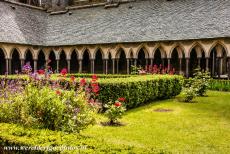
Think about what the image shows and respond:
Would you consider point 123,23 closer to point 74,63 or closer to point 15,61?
point 74,63

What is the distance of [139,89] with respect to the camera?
1444cm

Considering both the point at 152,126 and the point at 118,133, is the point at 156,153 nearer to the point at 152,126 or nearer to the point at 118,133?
the point at 118,133

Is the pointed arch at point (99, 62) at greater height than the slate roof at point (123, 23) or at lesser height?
lesser

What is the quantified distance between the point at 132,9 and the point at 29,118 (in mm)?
25752

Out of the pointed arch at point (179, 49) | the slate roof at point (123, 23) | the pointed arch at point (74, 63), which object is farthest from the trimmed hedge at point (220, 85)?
the pointed arch at point (74, 63)

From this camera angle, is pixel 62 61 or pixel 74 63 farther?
pixel 62 61

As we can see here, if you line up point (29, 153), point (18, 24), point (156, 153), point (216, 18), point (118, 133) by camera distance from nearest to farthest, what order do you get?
point (156, 153)
point (29, 153)
point (118, 133)
point (216, 18)
point (18, 24)

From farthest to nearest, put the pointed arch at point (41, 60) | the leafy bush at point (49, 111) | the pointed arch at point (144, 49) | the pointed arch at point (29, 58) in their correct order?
the pointed arch at point (41, 60), the pointed arch at point (29, 58), the pointed arch at point (144, 49), the leafy bush at point (49, 111)

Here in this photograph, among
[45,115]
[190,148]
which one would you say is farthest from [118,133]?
[45,115]

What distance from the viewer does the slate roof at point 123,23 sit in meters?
26.4

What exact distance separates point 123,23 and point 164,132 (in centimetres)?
2163

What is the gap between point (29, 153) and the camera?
543 cm

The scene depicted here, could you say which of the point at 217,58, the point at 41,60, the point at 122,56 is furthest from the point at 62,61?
the point at 217,58

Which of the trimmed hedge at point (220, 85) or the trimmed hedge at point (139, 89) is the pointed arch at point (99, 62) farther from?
the trimmed hedge at point (139, 89)
